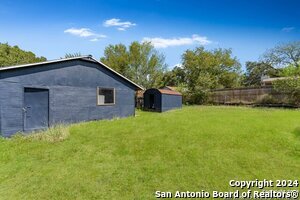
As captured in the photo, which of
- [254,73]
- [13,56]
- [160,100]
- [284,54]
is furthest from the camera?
[254,73]

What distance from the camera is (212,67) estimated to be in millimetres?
32719

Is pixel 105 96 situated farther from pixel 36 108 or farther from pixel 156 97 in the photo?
pixel 156 97

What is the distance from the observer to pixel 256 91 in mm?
23391

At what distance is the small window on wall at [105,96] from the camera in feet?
43.2

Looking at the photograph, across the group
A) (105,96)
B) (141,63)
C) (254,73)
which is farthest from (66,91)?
(254,73)

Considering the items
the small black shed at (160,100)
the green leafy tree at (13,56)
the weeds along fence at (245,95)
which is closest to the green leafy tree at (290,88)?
the weeds along fence at (245,95)

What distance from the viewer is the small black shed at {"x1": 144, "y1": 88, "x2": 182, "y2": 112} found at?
65.3ft

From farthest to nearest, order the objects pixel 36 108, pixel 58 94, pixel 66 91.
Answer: pixel 66 91
pixel 58 94
pixel 36 108

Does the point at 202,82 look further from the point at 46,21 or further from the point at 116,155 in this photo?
the point at 116,155

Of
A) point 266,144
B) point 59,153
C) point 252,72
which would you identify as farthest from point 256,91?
point 252,72

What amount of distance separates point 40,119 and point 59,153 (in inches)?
176

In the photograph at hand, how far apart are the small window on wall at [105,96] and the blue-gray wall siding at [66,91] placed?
253mm

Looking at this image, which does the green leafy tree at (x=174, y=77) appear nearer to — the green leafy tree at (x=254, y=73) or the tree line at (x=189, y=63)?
the tree line at (x=189, y=63)

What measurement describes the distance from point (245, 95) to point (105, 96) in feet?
55.8
